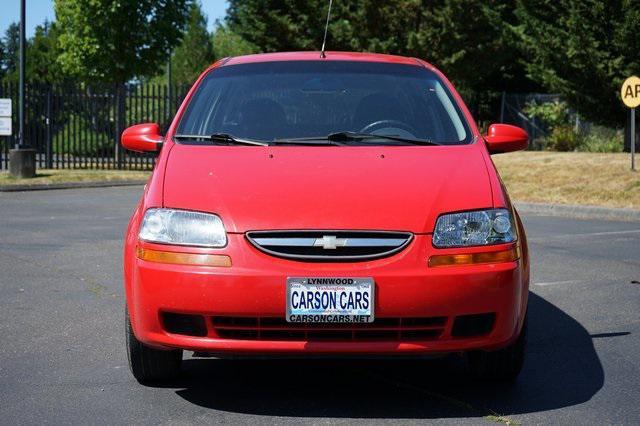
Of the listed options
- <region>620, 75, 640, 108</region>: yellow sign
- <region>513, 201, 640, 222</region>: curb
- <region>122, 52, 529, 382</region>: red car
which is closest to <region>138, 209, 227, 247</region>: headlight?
<region>122, 52, 529, 382</region>: red car

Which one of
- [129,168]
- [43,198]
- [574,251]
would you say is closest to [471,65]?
[129,168]

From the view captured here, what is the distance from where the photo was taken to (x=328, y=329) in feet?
14.0

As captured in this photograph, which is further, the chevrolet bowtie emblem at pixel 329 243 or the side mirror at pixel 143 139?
the side mirror at pixel 143 139

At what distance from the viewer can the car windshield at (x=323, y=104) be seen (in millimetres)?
5418

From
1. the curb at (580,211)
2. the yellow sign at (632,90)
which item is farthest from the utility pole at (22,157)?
the yellow sign at (632,90)

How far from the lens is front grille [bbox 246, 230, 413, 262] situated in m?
4.25

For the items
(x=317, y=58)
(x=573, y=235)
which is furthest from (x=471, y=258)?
(x=573, y=235)

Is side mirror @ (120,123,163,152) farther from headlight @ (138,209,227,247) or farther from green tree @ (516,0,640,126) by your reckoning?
green tree @ (516,0,640,126)

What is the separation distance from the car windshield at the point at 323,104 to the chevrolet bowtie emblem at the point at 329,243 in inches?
43.4

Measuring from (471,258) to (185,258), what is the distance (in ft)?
3.95

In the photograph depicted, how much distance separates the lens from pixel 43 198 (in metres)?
17.4

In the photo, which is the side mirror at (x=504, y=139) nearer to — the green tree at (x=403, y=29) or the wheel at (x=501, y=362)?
the wheel at (x=501, y=362)

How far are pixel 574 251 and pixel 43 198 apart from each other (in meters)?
9.96

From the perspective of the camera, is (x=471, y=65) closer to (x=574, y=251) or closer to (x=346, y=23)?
(x=346, y=23)
